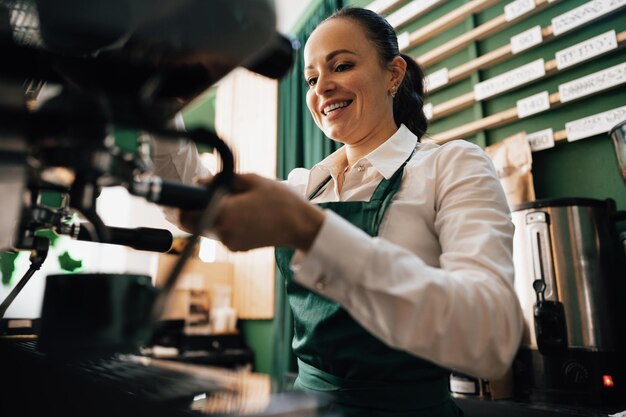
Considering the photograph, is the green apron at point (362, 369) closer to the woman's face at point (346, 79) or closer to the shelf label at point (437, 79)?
the woman's face at point (346, 79)

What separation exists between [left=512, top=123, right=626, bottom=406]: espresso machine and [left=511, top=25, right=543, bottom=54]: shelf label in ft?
2.51

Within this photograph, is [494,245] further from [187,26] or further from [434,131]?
[434,131]

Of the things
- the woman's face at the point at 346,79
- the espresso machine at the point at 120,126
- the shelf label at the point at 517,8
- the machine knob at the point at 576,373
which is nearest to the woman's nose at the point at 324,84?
the woman's face at the point at 346,79

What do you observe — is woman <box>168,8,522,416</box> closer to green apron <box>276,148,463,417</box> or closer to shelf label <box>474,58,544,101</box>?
green apron <box>276,148,463,417</box>

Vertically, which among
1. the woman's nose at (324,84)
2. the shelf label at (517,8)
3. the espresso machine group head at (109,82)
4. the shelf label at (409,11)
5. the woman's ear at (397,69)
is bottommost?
the espresso machine group head at (109,82)

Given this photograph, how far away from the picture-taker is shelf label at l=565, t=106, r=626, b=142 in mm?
1574

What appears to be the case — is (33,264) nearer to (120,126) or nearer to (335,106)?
(120,126)

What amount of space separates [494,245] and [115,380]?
1.79 ft

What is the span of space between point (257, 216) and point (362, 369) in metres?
0.53

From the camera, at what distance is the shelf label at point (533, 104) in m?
1.77

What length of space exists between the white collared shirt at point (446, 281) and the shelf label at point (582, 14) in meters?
1.19

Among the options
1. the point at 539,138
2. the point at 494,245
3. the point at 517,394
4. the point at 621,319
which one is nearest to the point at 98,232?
the point at 494,245

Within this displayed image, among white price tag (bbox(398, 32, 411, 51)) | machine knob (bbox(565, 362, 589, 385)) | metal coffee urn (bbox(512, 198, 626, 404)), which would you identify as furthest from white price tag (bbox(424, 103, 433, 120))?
machine knob (bbox(565, 362, 589, 385))

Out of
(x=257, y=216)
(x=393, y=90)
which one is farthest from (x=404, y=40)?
(x=257, y=216)
